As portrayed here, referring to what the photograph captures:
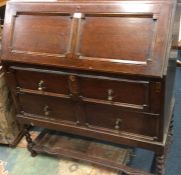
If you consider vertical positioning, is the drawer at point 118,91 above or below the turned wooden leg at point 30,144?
above

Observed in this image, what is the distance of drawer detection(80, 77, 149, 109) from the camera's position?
1308 mm

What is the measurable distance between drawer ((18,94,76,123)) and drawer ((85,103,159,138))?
0.12m

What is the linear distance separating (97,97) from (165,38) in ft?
1.55

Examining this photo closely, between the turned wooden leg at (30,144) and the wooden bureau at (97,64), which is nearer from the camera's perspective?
the wooden bureau at (97,64)

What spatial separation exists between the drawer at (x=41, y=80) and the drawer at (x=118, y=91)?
0.12m

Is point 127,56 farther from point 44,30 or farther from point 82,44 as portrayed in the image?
point 44,30

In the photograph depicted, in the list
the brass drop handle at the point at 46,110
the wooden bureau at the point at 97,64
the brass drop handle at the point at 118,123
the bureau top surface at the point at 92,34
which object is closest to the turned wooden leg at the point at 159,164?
the wooden bureau at the point at 97,64

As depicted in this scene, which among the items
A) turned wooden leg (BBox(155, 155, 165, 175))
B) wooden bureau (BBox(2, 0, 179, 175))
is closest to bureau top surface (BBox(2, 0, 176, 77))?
wooden bureau (BBox(2, 0, 179, 175))

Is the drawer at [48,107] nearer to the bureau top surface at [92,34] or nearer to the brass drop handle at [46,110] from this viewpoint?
the brass drop handle at [46,110]

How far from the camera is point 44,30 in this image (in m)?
1.48

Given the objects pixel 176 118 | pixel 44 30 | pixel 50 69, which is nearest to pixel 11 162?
pixel 50 69

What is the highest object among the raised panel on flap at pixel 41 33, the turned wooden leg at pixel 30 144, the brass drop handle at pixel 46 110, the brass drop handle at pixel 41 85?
the raised panel on flap at pixel 41 33

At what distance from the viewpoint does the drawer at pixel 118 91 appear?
131 cm

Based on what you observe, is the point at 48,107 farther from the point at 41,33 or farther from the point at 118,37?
the point at 118,37
